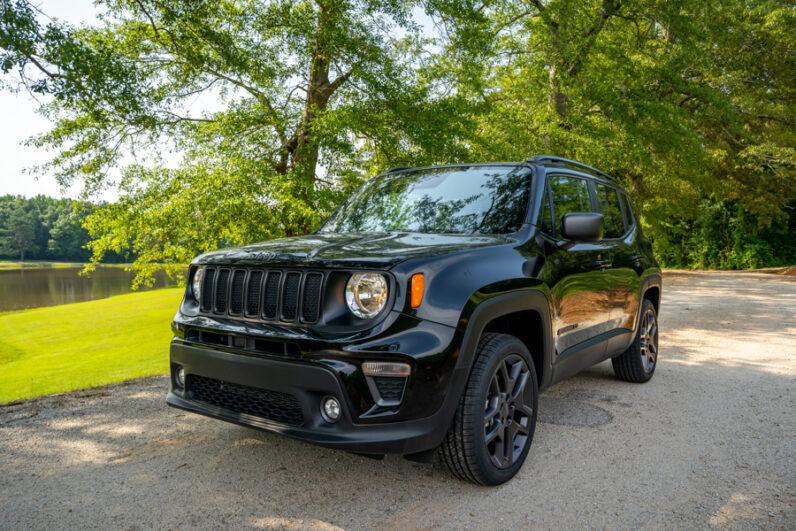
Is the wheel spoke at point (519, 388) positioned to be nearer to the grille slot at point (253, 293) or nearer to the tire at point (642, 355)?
the grille slot at point (253, 293)

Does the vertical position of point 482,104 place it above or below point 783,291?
above

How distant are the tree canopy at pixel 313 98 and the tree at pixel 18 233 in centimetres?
10661

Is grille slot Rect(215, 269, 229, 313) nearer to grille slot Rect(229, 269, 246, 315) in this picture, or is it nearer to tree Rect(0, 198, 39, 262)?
grille slot Rect(229, 269, 246, 315)

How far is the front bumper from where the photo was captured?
270cm

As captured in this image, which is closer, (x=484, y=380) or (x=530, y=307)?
(x=484, y=380)

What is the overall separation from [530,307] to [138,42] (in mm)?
11278

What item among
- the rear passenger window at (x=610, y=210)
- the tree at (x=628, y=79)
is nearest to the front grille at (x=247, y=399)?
the rear passenger window at (x=610, y=210)

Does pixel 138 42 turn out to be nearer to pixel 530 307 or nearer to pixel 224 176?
pixel 224 176

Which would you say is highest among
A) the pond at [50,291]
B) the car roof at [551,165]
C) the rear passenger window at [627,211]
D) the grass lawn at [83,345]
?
the car roof at [551,165]

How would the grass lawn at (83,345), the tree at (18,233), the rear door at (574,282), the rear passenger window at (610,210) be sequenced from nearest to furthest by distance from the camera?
the rear door at (574,282), the rear passenger window at (610,210), the grass lawn at (83,345), the tree at (18,233)

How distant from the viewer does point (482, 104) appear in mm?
11789

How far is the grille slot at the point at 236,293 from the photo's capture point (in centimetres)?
319

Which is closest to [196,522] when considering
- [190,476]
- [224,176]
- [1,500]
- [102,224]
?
[190,476]

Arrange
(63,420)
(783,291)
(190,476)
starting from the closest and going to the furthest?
(190,476), (63,420), (783,291)
